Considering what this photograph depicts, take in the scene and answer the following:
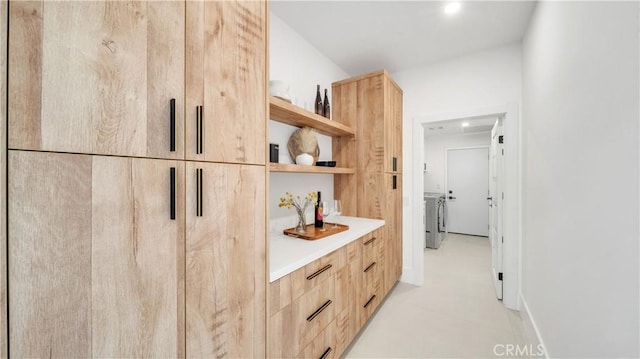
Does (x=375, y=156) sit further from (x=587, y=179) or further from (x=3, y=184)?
(x=3, y=184)

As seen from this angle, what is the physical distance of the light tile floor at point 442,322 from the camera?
186 centimetres

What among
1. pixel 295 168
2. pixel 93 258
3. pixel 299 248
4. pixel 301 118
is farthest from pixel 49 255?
pixel 301 118

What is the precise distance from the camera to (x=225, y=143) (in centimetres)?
97

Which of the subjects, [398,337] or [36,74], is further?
[398,337]

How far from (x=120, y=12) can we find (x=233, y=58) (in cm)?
37

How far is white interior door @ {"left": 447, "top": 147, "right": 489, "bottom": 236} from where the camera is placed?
534 centimetres

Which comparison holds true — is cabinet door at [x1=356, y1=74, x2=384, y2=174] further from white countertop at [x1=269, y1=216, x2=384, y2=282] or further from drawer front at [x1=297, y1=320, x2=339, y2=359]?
drawer front at [x1=297, y1=320, x2=339, y2=359]

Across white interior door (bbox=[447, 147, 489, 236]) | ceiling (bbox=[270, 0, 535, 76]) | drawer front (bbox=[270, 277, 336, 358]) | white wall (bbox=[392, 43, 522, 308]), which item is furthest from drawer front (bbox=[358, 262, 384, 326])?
white interior door (bbox=[447, 147, 489, 236])

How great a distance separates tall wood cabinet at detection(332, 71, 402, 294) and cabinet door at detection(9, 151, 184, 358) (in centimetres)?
203

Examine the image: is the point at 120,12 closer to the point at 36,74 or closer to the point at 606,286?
the point at 36,74

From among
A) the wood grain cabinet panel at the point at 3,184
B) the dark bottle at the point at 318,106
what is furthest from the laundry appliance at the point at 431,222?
the wood grain cabinet panel at the point at 3,184

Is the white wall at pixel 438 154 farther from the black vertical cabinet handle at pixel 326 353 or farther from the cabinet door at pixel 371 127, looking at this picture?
the black vertical cabinet handle at pixel 326 353

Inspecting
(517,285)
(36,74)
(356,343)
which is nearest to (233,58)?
(36,74)

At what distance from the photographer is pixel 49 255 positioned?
1.90 feet
